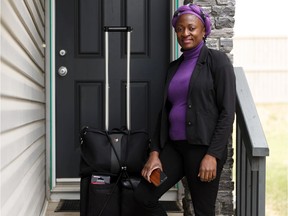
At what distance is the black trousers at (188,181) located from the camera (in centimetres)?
192

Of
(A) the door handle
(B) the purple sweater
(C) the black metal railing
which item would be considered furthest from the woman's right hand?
(A) the door handle

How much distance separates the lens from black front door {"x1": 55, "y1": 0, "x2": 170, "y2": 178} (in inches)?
126

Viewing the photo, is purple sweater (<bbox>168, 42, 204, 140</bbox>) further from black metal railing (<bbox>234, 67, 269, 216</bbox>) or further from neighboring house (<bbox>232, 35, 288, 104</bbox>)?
neighboring house (<bbox>232, 35, 288, 104</bbox>)

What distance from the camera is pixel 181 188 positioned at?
10.4 feet

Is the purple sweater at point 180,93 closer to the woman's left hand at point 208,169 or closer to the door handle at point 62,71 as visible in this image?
the woman's left hand at point 208,169

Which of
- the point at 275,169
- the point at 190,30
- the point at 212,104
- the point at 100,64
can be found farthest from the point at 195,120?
the point at 275,169

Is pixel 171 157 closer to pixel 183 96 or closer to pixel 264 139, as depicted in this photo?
pixel 183 96

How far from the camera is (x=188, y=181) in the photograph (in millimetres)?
1976

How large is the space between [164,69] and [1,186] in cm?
201

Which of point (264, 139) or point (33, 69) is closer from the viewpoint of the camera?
point (264, 139)

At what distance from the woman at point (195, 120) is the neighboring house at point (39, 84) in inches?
23.2

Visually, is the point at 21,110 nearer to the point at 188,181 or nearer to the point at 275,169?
the point at 188,181

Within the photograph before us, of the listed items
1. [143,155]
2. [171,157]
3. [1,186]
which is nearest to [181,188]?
[143,155]

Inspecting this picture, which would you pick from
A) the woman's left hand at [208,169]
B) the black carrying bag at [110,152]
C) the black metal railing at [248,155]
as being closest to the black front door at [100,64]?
the black carrying bag at [110,152]
